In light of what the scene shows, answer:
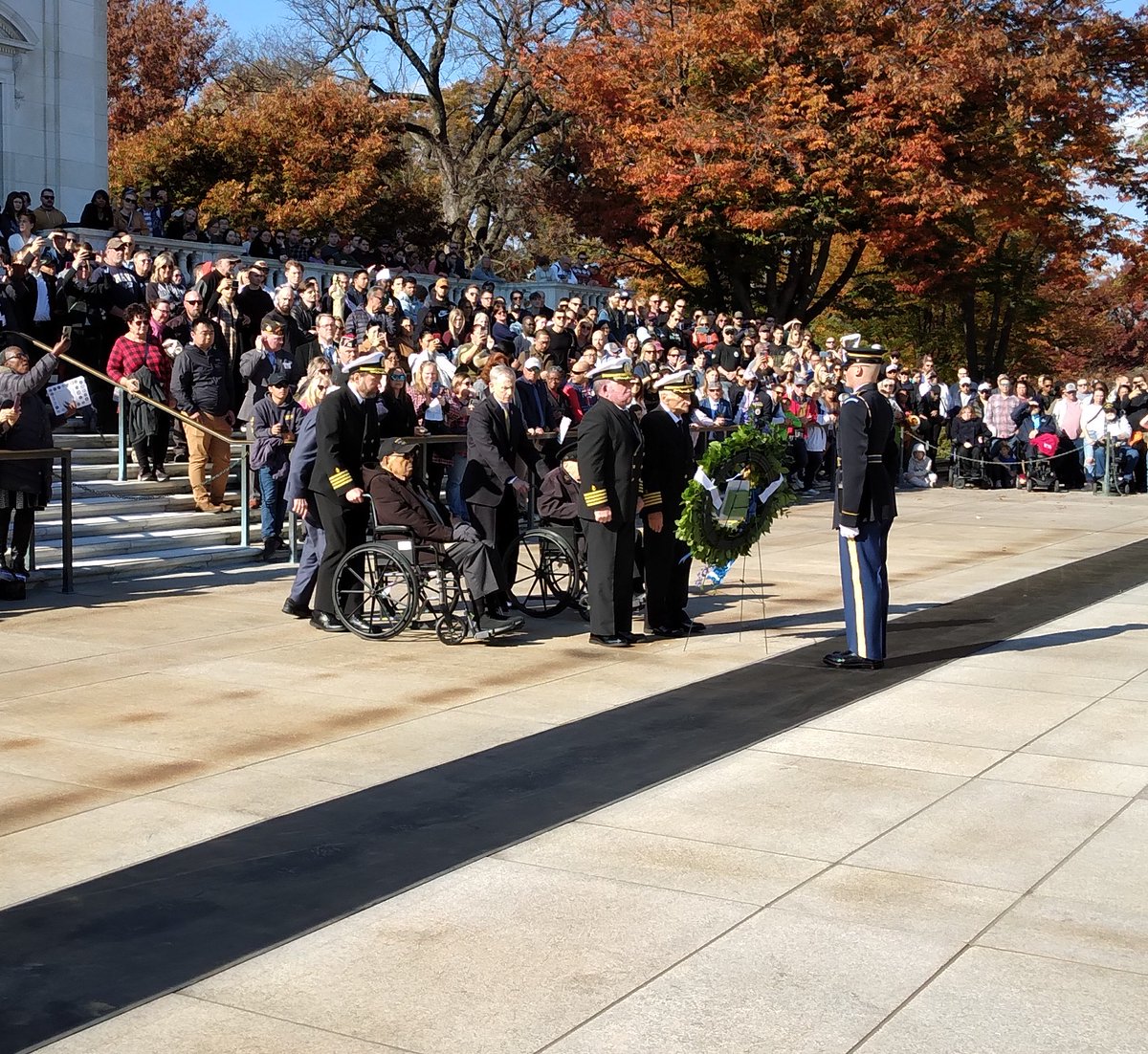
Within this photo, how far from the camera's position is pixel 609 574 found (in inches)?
450

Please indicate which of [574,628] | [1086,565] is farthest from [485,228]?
[574,628]

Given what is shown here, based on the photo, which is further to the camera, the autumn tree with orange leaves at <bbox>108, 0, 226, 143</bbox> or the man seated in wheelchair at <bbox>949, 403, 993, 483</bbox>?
the autumn tree with orange leaves at <bbox>108, 0, 226, 143</bbox>

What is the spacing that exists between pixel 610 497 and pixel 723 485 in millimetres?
808

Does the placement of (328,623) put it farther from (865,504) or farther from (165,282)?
(165,282)

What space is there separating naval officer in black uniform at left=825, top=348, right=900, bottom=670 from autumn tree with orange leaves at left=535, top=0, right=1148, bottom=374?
74.0 ft

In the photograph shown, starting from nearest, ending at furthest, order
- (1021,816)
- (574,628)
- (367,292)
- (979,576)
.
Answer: (1021,816), (574,628), (979,576), (367,292)

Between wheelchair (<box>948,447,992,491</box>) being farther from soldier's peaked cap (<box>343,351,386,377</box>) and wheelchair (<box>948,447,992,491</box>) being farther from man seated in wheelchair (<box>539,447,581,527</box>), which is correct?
soldier's peaked cap (<box>343,351,386,377</box>)

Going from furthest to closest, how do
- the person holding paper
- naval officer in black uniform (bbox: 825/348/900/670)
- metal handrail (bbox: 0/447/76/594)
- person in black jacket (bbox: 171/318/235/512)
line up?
person in black jacket (bbox: 171/318/235/512)
the person holding paper
metal handrail (bbox: 0/447/76/594)
naval officer in black uniform (bbox: 825/348/900/670)

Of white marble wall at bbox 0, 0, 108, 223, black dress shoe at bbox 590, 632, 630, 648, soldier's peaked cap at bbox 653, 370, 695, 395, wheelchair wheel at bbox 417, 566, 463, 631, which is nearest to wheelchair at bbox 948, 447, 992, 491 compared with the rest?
white marble wall at bbox 0, 0, 108, 223

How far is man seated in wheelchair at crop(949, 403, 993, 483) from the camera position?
29719mm

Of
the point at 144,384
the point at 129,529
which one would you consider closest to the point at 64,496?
the point at 129,529

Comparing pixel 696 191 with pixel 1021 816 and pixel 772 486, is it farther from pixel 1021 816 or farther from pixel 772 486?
pixel 1021 816

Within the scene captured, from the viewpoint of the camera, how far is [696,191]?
3291cm

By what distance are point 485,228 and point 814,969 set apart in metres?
41.7
